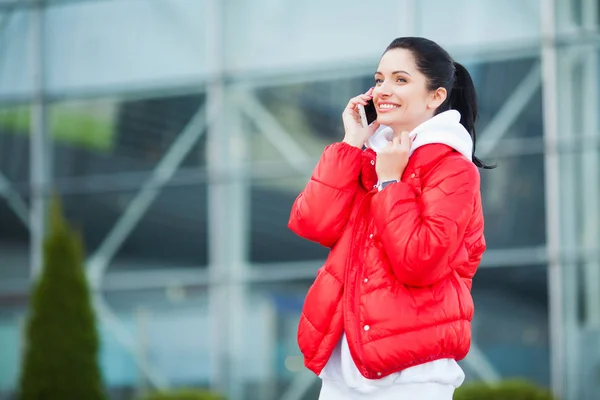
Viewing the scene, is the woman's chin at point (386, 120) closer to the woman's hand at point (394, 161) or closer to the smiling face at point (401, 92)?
the smiling face at point (401, 92)

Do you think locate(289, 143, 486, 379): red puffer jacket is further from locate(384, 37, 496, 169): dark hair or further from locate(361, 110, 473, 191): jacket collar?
locate(384, 37, 496, 169): dark hair

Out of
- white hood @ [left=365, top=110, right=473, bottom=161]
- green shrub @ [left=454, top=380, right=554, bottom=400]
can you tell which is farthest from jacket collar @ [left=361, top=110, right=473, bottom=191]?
green shrub @ [left=454, top=380, right=554, bottom=400]

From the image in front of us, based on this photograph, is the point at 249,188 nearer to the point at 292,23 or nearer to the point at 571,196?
the point at 292,23

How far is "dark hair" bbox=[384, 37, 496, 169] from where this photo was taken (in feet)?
9.42

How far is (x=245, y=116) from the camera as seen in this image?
417 inches

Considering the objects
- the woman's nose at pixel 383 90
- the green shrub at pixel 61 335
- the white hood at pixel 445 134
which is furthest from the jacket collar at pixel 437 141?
the green shrub at pixel 61 335

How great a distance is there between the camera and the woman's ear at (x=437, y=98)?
2912mm

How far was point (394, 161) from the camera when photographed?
9.17 feet

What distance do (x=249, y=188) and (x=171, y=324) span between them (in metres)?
1.47

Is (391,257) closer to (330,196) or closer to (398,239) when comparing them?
(398,239)

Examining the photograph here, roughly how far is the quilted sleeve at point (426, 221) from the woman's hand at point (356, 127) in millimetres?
242

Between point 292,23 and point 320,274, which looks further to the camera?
point 292,23

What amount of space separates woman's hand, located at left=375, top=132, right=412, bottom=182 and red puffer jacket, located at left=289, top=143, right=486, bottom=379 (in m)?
0.05

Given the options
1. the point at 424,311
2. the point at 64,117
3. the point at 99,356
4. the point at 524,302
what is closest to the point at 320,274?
the point at 424,311
